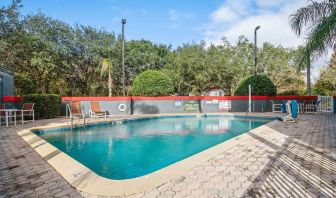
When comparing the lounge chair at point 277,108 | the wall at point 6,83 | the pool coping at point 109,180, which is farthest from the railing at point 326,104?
the wall at point 6,83

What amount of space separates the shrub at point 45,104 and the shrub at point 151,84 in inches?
197

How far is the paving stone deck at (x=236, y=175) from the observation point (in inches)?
111

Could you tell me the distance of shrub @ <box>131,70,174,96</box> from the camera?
1560 centimetres

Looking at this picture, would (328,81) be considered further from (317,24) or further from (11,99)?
(11,99)

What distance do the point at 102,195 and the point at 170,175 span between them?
0.97m

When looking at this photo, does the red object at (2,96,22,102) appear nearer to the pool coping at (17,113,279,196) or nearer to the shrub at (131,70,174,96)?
the shrub at (131,70,174,96)

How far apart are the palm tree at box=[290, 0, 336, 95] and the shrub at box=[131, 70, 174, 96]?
1033cm

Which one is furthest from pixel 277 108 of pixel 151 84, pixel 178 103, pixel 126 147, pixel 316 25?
pixel 126 147

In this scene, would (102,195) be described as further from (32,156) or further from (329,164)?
(329,164)

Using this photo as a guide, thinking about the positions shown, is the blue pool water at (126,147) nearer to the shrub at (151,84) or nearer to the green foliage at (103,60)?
the shrub at (151,84)

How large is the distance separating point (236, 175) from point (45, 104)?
434 inches

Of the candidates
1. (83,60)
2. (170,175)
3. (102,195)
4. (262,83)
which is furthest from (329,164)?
(83,60)

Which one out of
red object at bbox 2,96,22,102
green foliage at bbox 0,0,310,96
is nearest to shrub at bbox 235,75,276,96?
green foliage at bbox 0,0,310,96

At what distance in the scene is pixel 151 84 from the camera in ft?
51.5
